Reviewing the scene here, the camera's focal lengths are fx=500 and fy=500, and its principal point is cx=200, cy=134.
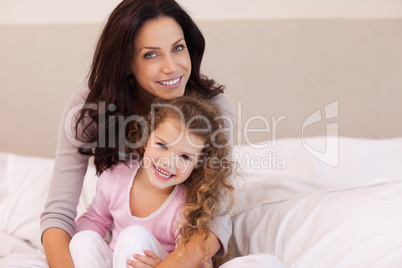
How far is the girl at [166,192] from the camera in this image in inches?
48.2

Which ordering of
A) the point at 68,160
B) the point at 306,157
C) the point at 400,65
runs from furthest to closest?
1. the point at 400,65
2. the point at 306,157
3. the point at 68,160

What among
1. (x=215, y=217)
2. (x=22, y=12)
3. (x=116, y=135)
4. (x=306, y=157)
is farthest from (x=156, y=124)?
(x=22, y=12)

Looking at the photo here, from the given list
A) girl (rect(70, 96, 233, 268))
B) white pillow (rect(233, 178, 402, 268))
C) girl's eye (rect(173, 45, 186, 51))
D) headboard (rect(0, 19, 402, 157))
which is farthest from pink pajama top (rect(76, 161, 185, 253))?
headboard (rect(0, 19, 402, 157))

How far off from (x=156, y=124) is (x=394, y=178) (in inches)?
28.3

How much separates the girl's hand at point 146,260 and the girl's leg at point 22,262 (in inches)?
10.4

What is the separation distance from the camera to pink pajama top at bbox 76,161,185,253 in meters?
1.32

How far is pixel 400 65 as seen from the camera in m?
2.14

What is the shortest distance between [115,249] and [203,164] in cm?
31

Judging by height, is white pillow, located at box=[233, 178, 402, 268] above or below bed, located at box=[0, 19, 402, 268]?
below

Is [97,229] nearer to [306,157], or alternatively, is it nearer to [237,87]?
[306,157]

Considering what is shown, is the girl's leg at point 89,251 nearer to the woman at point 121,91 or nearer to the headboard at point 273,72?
the woman at point 121,91

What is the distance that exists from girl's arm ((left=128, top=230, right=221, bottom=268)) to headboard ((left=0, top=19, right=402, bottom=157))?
3.43 ft

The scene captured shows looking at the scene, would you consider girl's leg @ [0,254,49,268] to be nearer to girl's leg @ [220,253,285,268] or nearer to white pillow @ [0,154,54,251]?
white pillow @ [0,154,54,251]

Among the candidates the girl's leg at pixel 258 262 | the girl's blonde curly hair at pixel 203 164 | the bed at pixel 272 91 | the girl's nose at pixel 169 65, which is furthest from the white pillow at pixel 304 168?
the girl's nose at pixel 169 65
